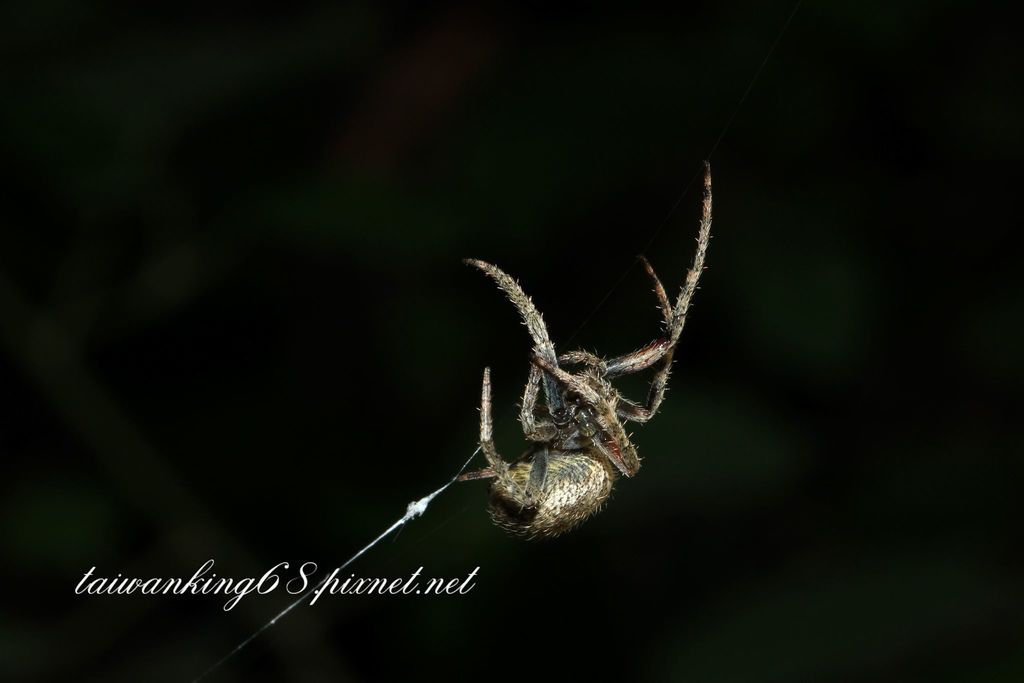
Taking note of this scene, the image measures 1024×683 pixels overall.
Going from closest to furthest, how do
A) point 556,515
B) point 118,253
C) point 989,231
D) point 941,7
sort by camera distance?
point 556,515
point 118,253
point 941,7
point 989,231

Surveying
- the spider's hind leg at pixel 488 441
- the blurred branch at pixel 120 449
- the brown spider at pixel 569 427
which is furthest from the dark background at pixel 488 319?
the spider's hind leg at pixel 488 441

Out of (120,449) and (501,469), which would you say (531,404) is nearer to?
(501,469)

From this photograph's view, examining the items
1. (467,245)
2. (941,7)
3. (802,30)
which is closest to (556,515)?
(467,245)

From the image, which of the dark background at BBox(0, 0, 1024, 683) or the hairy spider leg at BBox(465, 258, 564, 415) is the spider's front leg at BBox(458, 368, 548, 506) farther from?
the dark background at BBox(0, 0, 1024, 683)

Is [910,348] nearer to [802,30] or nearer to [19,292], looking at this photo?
[802,30]

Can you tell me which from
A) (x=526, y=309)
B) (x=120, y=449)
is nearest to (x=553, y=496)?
(x=526, y=309)

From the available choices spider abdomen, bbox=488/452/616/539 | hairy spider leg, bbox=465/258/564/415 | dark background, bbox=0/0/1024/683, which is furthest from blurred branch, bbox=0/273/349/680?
hairy spider leg, bbox=465/258/564/415

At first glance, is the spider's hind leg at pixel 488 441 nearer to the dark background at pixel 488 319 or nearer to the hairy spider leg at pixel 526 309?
the hairy spider leg at pixel 526 309

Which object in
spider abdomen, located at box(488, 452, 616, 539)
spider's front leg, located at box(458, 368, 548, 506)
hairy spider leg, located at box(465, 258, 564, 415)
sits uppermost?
hairy spider leg, located at box(465, 258, 564, 415)
